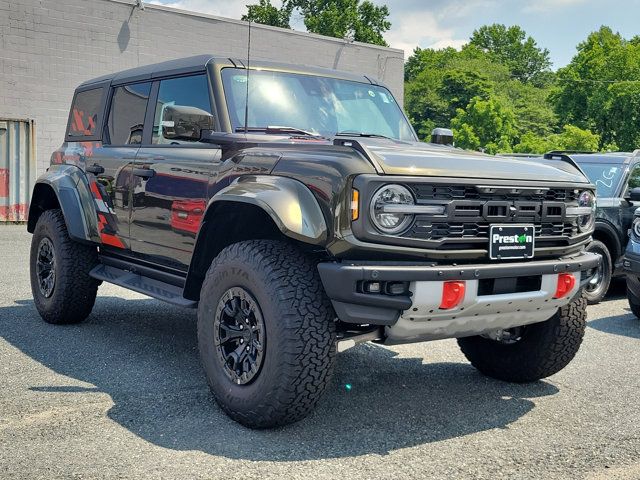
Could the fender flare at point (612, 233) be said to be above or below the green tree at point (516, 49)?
below

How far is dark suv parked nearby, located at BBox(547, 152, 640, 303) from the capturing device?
8.48m

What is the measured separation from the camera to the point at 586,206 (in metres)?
4.50

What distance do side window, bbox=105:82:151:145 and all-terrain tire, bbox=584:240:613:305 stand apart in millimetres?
5135

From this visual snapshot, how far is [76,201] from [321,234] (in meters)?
3.09

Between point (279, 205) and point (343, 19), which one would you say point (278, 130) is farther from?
point (343, 19)

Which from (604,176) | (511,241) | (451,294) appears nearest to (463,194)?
(511,241)

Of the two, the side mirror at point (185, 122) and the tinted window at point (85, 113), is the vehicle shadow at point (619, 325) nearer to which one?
the side mirror at point (185, 122)

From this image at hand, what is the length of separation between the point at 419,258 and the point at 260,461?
1.21 m

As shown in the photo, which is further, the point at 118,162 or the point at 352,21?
the point at 352,21

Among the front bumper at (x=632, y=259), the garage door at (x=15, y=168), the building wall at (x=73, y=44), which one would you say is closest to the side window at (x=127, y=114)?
the front bumper at (x=632, y=259)

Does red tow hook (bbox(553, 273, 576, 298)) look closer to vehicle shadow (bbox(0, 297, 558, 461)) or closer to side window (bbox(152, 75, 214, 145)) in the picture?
vehicle shadow (bbox(0, 297, 558, 461))

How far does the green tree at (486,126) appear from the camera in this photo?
57.1 m

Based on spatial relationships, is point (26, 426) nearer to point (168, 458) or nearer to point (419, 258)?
point (168, 458)

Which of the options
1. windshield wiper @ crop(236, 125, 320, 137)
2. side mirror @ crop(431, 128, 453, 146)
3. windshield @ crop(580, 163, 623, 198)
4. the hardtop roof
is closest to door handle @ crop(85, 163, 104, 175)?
the hardtop roof
